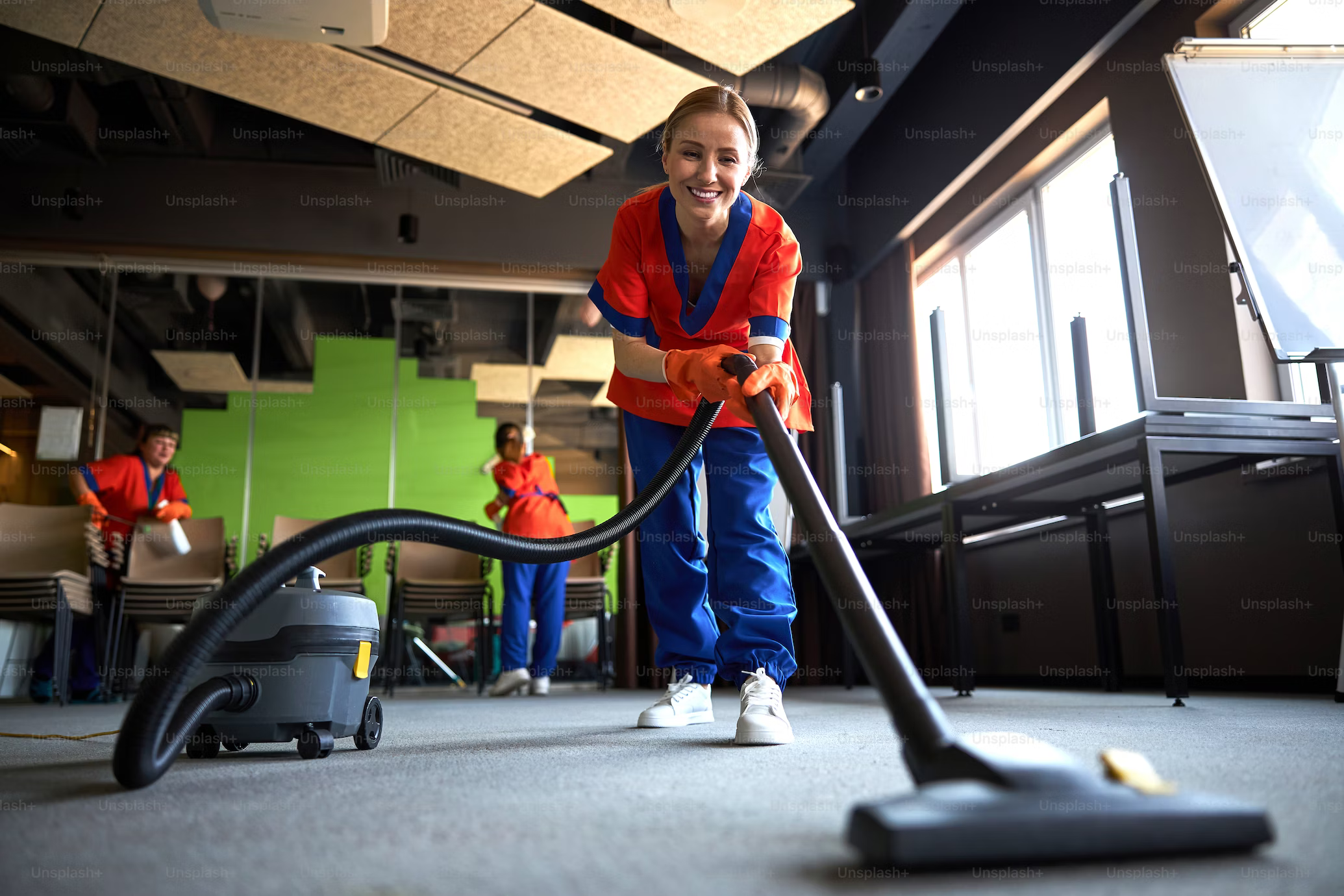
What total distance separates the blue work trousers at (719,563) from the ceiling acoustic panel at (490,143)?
8.87 ft

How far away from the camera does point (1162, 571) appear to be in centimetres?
216

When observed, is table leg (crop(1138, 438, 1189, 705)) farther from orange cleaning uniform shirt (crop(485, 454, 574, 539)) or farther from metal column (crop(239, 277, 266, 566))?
metal column (crop(239, 277, 266, 566))

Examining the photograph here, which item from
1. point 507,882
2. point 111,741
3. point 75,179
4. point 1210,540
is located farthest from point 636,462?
point 75,179

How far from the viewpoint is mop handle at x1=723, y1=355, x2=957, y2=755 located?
0.74 meters

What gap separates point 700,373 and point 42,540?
13.4 ft

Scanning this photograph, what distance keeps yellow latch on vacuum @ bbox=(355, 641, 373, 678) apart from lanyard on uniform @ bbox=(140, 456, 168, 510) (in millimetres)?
3787

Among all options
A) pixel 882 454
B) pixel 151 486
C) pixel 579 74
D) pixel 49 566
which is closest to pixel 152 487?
pixel 151 486

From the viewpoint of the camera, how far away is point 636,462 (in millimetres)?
1803

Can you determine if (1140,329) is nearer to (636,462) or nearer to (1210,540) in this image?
(1210,540)

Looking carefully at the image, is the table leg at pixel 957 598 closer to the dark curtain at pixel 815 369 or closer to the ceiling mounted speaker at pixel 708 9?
the ceiling mounted speaker at pixel 708 9

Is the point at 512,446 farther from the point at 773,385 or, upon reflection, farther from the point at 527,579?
the point at 773,385

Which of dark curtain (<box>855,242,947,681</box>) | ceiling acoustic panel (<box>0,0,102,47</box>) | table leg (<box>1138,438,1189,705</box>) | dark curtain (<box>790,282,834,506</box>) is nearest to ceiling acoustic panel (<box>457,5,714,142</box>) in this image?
ceiling acoustic panel (<box>0,0,102,47</box>)

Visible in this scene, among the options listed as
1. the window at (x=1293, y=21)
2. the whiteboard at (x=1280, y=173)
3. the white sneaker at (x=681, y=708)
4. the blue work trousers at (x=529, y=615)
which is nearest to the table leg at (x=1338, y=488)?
the whiteboard at (x=1280, y=173)

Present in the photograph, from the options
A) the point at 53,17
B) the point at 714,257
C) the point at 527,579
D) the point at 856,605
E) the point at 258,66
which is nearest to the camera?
the point at 856,605
